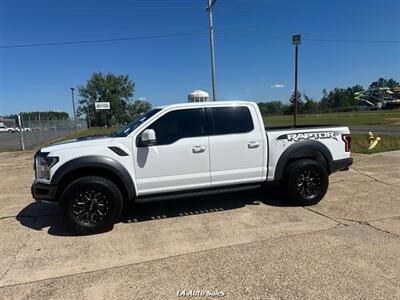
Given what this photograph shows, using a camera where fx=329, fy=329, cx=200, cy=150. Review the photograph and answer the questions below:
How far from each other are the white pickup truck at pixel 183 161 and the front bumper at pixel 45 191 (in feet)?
0.04

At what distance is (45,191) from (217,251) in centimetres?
259

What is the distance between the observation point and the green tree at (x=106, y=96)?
82.6 m

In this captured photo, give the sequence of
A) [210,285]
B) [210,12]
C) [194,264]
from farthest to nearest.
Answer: [210,12] → [194,264] → [210,285]

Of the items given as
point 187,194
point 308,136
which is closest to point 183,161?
point 187,194

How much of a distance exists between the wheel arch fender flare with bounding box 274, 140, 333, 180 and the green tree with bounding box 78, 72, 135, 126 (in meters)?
79.5

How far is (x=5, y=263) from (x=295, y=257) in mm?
3434

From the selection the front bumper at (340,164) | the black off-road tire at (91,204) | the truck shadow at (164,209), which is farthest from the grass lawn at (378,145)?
the black off-road tire at (91,204)

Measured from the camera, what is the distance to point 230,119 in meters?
5.45

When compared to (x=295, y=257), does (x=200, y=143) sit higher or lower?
higher

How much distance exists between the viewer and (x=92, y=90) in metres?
83.9

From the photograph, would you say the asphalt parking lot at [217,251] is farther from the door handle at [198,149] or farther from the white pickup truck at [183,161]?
the door handle at [198,149]

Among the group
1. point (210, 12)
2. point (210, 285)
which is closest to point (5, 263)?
point (210, 285)

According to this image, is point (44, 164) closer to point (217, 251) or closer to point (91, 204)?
point (91, 204)

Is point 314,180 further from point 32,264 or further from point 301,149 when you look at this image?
point 32,264
